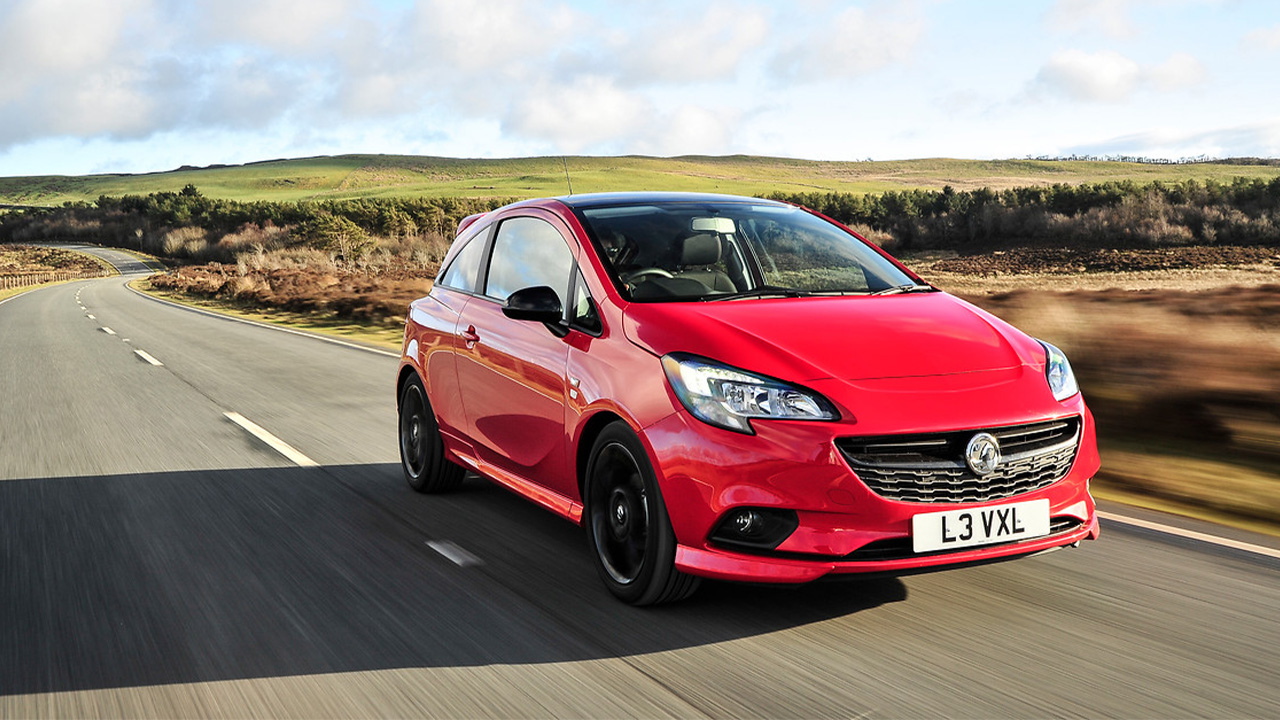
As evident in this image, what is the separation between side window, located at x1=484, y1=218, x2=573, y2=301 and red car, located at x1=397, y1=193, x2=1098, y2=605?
0.02m

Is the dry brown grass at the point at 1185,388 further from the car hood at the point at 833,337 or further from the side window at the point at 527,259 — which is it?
the side window at the point at 527,259

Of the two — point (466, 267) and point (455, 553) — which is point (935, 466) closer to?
point (455, 553)

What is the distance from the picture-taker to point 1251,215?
33.8 m

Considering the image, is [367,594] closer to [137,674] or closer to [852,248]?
[137,674]

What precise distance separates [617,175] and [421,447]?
115016mm

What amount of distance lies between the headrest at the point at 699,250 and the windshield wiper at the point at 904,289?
73cm

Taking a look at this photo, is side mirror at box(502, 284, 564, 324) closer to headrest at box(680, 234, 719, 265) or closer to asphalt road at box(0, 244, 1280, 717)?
headrest at box(680, 234, 719, 265)

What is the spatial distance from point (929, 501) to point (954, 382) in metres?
0.44

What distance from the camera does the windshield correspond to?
475 cm

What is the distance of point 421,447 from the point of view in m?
6.55

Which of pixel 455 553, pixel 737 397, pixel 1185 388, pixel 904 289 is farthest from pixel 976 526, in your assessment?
pixel 1185 388

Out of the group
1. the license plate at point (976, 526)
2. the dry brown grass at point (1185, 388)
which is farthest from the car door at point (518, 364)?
the dry brown grass at point (1185, 388)

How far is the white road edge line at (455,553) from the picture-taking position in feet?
16.4

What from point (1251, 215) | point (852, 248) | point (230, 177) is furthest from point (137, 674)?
point (230, 177)
